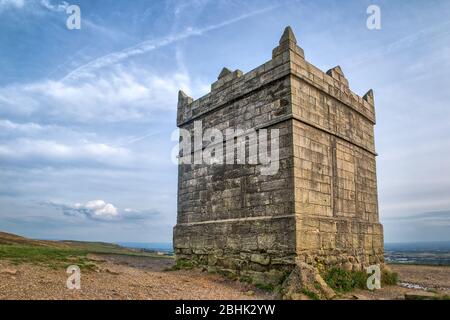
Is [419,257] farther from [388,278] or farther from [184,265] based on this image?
[184,265]

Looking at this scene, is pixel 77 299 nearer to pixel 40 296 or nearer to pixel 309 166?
pixel 40 296

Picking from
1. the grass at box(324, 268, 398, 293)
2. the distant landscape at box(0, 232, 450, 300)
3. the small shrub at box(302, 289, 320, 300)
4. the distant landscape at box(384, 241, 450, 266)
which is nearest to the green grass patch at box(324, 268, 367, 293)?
the grass at box(324, 268, 398, 293)

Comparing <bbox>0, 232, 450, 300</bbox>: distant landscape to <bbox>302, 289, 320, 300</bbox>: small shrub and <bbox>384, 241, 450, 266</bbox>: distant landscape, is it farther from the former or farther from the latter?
<bbox>384, 241, 450, 266</bbox>: distant landscape

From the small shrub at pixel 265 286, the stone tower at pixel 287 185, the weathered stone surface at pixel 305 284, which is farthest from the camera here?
the stone tower at pixel 287 185

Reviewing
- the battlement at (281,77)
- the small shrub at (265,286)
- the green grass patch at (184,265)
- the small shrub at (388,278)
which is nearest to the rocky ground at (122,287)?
the small shrub at (265,286)

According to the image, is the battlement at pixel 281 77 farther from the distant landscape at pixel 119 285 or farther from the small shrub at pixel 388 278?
the distant landscape at pixel 119 285

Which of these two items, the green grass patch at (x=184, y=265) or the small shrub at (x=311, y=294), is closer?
the small shrub at (x=311, y=294)

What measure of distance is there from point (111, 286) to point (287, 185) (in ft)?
15.0

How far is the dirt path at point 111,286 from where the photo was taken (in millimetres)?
6351

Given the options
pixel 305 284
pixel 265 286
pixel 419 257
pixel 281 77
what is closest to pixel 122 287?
pixel 265 286

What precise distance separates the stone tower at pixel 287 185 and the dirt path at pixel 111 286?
0.92 m

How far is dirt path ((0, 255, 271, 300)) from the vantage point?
635cm

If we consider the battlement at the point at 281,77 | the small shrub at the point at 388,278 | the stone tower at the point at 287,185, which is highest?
the battlement at the point at 281,77
